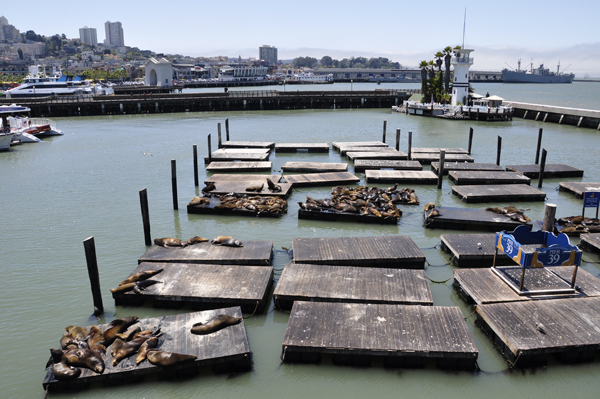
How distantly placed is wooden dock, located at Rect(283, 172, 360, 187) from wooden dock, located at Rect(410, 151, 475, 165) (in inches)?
225

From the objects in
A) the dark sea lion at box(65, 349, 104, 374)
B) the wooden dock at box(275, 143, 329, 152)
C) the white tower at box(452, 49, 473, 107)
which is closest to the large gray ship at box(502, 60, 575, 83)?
the white tower at box(452, 49, 473, 107)

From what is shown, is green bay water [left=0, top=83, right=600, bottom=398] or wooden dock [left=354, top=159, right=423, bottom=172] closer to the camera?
green bay water [left=0, top=83, right=600, bottom=398]

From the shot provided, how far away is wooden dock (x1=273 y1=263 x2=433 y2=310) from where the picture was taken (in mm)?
8477

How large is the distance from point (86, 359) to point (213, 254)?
4.24m

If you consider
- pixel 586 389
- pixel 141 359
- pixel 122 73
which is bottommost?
pixel 586 389

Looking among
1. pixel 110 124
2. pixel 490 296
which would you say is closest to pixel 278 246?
pixel 490 296

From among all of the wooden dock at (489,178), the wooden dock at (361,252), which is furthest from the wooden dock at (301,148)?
the wooden dock at (361,252)

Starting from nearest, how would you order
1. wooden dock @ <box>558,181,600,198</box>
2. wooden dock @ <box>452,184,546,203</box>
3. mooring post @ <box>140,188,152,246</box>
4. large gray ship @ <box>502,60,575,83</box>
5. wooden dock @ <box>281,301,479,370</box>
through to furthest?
wooden dock @ <box>281,301,479,370</box> → mooring post @ <box>140,188,152,246</box> → wooden dock @ <box>452,184,546,203</box> → wooden dock @ <box>558,181,600,198</box> → large gray ship @ <box>502,60,575,83</box>

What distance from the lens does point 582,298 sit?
835 centimetres

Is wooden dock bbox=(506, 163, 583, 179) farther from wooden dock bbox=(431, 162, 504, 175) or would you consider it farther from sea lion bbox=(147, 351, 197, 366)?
sea lion bbox=(147, 351, 197, 366)

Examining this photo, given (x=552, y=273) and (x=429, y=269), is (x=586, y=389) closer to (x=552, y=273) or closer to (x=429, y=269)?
(x=552, y=273)

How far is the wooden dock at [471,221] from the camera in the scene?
43.8 feet

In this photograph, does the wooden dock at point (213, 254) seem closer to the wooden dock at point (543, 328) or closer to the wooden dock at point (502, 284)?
the wooden dock at point (502, 284)

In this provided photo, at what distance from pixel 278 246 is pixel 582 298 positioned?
7.43m
